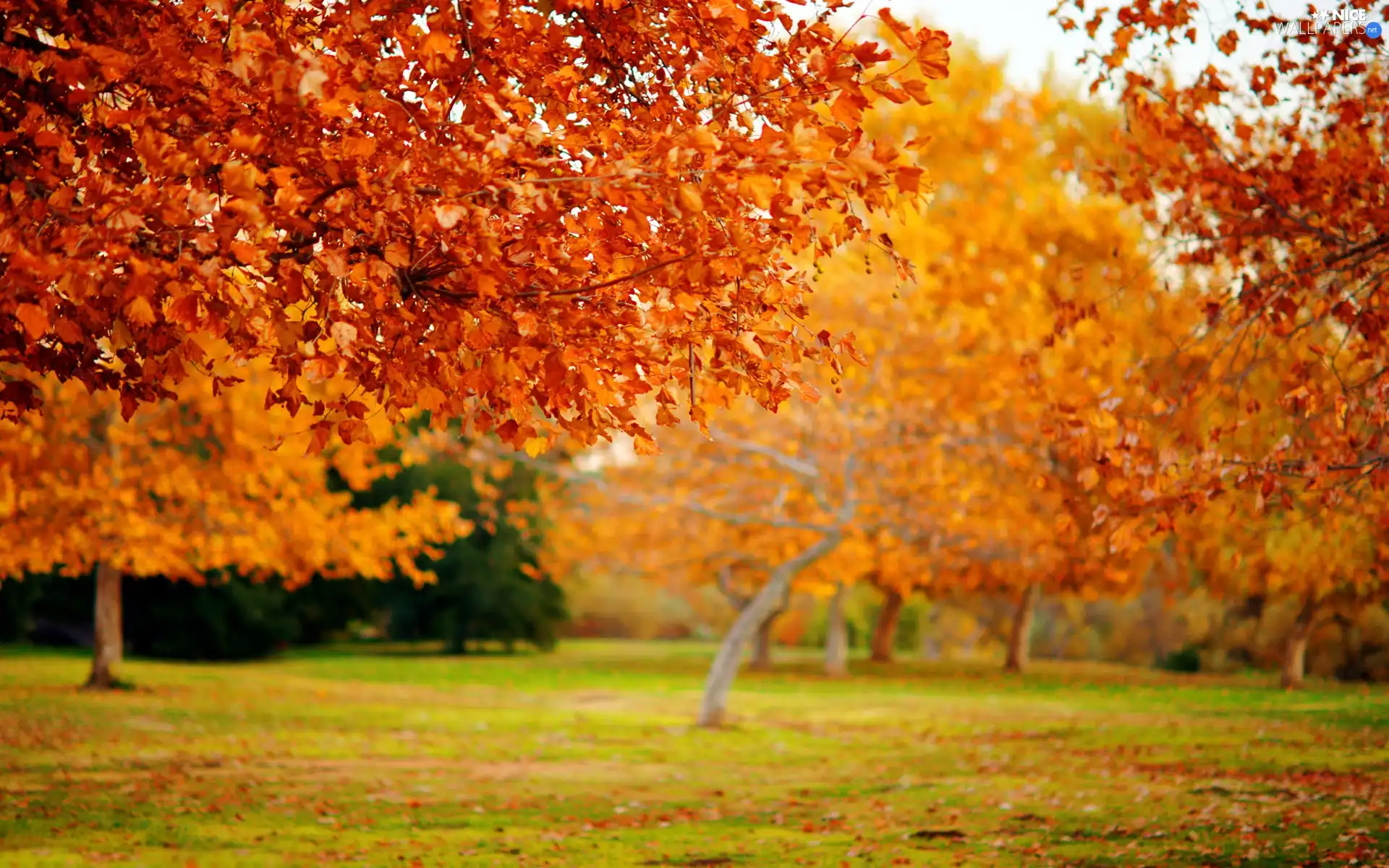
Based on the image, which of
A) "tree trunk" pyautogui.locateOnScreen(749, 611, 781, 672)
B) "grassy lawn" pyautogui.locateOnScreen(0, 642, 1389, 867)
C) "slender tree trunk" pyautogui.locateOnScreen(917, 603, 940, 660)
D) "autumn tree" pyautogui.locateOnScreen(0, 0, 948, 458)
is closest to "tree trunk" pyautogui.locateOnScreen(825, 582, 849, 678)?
"tree trunk" pyautogui.locateOnScreen(749, 611, 781, 672)

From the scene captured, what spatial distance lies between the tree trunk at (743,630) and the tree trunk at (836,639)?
18332 millimetres

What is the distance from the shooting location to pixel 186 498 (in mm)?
20859

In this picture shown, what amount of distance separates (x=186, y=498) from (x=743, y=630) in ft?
31.1

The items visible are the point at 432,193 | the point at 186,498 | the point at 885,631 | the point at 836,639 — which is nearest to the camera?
the point at 432,193

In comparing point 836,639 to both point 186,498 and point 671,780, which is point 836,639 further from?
point 671,780

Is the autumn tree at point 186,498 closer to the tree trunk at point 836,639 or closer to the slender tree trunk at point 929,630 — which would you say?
the tree trunk at point 836,639

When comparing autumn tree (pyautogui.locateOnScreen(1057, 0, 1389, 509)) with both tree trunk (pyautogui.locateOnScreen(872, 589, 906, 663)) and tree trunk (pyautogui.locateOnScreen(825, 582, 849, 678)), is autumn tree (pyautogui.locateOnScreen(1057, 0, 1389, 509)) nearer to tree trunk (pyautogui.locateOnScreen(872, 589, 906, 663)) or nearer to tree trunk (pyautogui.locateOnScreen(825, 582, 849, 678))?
tree trunk (pyautogui.locateOnScreen(825, 582, 849, 678))

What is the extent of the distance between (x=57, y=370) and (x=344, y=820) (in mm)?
5890

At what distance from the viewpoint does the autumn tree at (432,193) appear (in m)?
4.51

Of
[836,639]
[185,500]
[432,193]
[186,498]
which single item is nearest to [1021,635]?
[836,639]

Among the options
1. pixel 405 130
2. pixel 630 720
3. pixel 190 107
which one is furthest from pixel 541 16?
pixel 630 720

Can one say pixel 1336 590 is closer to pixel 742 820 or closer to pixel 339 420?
pixel 742 820

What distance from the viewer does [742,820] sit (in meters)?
10.7

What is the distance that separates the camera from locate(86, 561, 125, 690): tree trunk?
886 inches
